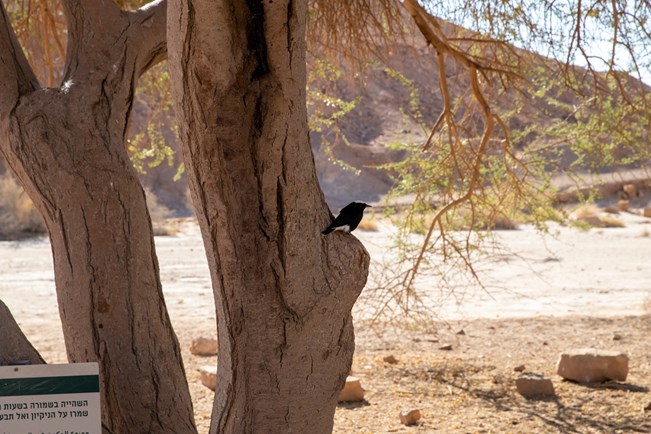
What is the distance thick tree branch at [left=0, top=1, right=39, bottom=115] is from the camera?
4.41 m

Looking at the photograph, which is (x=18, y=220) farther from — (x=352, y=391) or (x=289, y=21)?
(x=289, y=21)

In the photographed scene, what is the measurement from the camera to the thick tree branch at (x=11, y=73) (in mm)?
4413

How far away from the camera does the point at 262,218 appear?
3367 mm

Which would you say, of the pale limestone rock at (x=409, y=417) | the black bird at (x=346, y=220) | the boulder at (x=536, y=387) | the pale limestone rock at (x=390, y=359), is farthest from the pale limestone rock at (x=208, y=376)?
the black bird at (x=346, y=220)

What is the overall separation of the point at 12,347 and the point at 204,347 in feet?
18.1

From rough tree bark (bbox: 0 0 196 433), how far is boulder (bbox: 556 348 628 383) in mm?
4346

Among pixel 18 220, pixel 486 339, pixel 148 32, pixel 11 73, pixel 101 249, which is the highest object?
pixel 148 32

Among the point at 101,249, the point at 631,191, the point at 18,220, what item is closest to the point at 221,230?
the point at 101,249

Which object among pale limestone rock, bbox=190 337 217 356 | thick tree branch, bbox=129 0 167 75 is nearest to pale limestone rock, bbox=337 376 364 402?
pale limestone rock, bbox=190 337 217 356

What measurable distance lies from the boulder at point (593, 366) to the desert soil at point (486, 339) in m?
0.11

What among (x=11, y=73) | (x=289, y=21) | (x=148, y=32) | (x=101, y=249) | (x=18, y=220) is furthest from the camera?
(x=18, y=220)

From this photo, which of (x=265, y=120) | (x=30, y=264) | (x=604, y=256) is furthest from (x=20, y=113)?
(x=604, y=256)

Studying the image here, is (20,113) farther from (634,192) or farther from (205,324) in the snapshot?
(634,192)

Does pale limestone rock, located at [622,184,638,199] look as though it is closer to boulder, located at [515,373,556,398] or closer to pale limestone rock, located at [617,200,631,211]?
pale limestone rock, located at [617,200,631,211]
